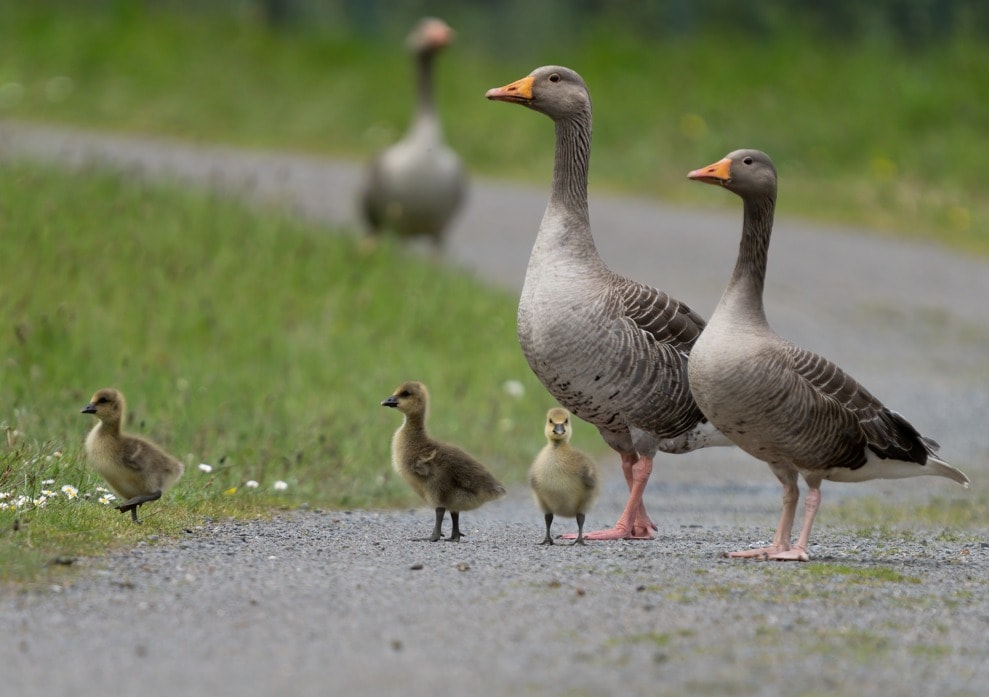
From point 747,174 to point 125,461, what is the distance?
332cm

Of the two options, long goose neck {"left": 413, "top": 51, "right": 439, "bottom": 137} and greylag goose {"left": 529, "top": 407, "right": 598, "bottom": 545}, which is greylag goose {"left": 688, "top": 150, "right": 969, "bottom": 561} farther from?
long goose neck {"left": 413, "top": 51, "right": 439, "bottom": 137}

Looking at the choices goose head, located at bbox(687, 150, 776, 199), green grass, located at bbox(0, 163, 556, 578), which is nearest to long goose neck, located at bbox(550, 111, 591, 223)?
goose head, located at bbox(687, 150, 776, 199)

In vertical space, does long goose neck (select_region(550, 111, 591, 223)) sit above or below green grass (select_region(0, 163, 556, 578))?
above

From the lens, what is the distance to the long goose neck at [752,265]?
7.46m

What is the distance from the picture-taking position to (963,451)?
1240cm

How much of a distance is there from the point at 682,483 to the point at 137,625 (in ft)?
20.8

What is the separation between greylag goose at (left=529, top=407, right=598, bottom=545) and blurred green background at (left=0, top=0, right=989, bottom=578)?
1.64 m

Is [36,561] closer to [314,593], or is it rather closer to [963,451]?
[314,593]

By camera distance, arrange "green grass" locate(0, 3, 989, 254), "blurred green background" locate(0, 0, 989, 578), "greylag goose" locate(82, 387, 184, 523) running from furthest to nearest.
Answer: "green grass" locate(0, 3, 989, 254) → "blurred green background" locate(0, 0, 989, 578) → "greylag goose" locate(82, 387, 184, 523)

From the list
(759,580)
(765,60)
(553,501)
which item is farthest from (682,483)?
(765,60)

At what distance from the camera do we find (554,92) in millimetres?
8578

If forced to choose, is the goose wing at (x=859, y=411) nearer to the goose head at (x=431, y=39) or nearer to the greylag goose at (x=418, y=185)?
the greylag goose at (x=418, y=185)

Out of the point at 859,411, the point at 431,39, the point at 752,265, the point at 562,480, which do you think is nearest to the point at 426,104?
the point at 431,39

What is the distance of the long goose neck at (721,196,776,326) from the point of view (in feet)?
24.5
